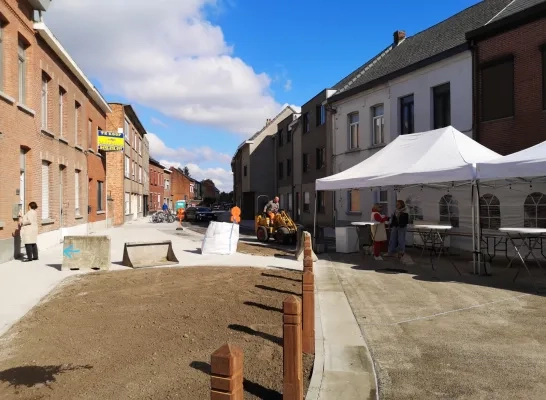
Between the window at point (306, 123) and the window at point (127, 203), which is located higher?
the window at point (306, 123)

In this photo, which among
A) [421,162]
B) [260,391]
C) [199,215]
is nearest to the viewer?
[260,391]

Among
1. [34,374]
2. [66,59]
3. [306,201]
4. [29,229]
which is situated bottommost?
[34,374]

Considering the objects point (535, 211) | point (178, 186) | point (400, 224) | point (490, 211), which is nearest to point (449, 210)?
point (490, 211)

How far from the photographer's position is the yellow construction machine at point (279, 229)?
56.6 feet

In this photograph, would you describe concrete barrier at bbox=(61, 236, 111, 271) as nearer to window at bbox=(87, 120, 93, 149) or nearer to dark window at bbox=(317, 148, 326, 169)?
window at bbox=(87, 120, 93, 149)

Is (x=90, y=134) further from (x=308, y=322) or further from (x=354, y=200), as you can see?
(x=308, y=322)

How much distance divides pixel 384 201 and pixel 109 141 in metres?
16.0

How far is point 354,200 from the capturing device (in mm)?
21688

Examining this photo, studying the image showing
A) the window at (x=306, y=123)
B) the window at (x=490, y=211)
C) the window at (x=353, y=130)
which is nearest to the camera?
the window at (x=490, y=211)

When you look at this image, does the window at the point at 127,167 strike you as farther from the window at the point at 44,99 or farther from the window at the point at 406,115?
the window at the point at 406,115

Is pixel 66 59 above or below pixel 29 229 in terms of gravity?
above

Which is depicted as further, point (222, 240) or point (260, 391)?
point (222, 240)

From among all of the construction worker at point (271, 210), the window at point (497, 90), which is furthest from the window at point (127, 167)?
the window at point (497, 90)

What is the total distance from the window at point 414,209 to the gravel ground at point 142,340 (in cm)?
872
